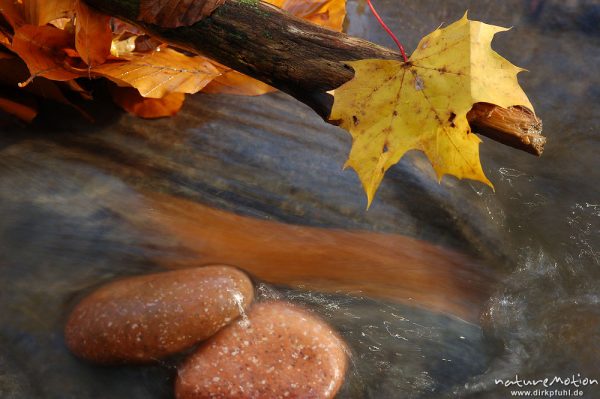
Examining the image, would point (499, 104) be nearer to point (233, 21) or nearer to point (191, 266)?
point (233, 21)

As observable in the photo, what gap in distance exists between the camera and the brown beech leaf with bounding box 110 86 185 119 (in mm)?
1992

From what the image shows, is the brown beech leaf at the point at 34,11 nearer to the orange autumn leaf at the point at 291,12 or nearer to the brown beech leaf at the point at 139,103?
the brown beech leaf at the point at 139,103

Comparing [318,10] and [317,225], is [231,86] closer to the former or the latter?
[318,10]

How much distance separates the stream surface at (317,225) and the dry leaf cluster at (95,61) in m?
0.06

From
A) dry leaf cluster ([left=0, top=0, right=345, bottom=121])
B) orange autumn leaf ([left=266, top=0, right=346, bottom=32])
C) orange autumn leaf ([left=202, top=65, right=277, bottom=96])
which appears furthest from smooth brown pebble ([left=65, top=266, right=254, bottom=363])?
orange autumn leaf ([left=266, top=0, right=346, bottom=32])

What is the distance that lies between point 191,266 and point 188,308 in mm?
174

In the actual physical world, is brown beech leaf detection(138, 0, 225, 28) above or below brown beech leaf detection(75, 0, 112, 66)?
above

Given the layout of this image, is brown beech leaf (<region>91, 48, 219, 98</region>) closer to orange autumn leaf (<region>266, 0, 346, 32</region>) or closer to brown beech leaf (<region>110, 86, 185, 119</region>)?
brown beech leaf (<region>110, 86, 185, 119</region>)

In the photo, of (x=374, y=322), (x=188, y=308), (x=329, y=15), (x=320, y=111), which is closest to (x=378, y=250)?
(x=374, y=322)

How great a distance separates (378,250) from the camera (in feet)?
5.74

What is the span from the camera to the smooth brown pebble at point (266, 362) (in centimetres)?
139

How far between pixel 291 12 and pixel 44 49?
2.87ft

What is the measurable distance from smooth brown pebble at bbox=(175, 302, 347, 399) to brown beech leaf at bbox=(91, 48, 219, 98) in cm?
76

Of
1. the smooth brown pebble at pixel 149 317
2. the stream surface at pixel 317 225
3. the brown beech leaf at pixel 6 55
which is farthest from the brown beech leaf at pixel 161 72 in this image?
the smooth brown pebble at pixel 149 317
